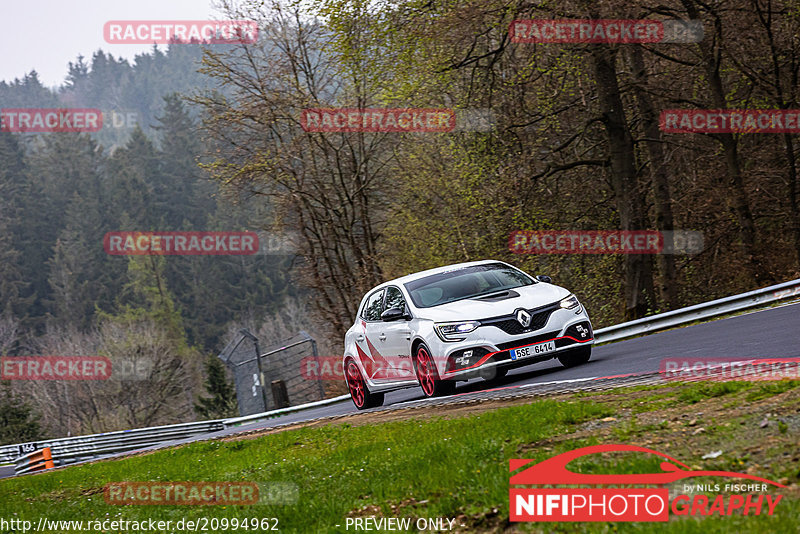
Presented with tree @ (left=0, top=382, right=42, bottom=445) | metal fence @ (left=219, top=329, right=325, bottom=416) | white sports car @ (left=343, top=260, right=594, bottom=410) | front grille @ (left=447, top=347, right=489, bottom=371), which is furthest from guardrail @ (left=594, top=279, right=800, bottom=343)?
tree @ (left=0, top=382, right=42, bottom=445)

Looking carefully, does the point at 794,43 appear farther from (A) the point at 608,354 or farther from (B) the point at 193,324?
(B) the point at 193,324

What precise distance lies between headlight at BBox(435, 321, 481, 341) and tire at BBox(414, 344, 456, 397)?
39 cm

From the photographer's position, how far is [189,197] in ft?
328

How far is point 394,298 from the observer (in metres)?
14.2

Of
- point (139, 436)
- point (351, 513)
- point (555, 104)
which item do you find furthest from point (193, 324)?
point (351, 513)

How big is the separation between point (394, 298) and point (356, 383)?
6.78 feet

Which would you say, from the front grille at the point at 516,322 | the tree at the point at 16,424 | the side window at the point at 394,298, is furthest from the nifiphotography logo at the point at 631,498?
the tree at the point at 16,424

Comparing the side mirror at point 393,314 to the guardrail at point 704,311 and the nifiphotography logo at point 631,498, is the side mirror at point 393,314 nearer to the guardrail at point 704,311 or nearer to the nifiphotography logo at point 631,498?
the guardrail at point 704,311

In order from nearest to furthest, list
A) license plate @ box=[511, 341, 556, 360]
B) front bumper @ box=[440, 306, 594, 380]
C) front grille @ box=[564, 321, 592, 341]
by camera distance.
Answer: front bumper @ box=[440, 306, 594, 380], license plate @ box=[511, 341, 556, 360], front grille @ box=[564, 321, 592, 341]

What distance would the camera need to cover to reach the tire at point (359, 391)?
603 inches

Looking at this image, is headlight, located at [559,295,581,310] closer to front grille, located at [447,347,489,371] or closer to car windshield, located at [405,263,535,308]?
car windshield, located at [405,263,535,308]

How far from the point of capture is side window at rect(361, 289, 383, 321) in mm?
14536

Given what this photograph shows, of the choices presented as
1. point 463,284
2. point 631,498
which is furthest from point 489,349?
point 631,498

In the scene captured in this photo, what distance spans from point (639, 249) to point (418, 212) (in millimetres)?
10199
